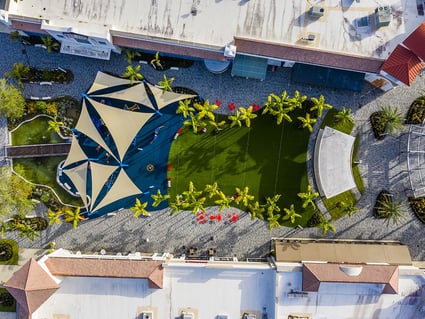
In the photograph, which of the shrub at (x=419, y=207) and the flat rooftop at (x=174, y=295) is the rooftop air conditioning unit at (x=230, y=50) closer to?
the flat rooftop at (x=174, y=295)

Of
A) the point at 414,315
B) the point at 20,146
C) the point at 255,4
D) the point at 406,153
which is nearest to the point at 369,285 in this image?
the point at 414,315

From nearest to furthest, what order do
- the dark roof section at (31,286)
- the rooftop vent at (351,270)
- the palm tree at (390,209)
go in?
the dark roof section at (31,286) < the rooftop vent at (351,270) < the palm tree at (390,209)

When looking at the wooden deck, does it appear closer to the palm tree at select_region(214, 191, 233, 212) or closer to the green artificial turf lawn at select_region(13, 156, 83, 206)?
A: the green artificial turf lawn at select_region(13, 156, 83, 206)

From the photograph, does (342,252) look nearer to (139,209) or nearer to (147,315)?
(147,315)

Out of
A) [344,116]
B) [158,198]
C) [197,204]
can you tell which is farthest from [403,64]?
[158,198]

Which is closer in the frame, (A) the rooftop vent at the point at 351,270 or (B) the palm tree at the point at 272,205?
(A) the rooftop vent at the point at 351,270

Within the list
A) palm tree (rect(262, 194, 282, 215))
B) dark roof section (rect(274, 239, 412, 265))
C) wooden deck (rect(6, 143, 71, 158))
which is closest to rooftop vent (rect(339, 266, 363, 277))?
dark roof section (rect(274, 239, 412, 265))

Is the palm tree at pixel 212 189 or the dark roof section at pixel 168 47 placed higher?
the dark roof section at pixel 168 47

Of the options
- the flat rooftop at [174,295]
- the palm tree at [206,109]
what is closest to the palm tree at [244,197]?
the flat rooftop at [174,295]
